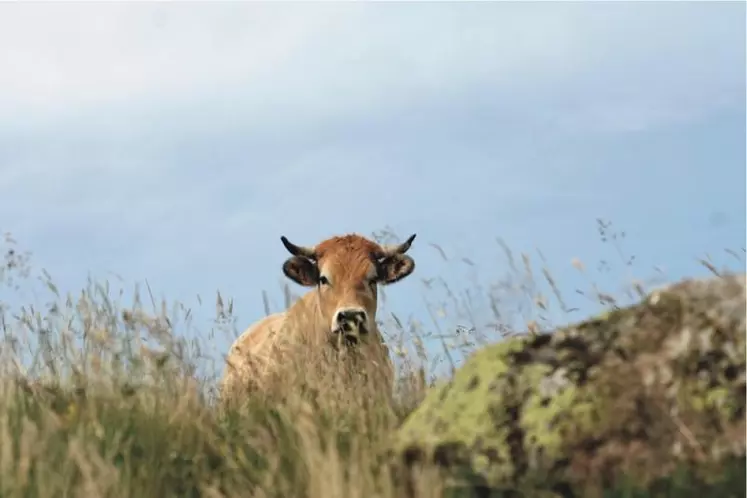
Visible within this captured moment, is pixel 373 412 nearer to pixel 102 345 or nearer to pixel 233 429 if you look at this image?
pixel 233 429

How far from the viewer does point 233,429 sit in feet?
18.7

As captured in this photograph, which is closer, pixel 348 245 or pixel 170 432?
pixel 170 432

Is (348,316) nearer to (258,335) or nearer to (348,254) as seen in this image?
(348,254)

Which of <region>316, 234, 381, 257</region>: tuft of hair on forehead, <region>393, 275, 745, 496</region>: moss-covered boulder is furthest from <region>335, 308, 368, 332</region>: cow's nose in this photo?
<region>393, 275, 745, 496</region>: moss-covered boulder

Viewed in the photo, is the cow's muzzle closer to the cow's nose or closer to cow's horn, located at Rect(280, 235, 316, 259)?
the cow's nose

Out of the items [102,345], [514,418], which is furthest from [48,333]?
[514,418]

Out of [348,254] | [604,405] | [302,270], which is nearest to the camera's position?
[604,405]

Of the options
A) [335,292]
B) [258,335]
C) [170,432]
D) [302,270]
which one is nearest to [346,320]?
[335,292]

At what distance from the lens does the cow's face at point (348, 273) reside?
33.0ft

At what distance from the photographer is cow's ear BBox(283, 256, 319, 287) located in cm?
1117

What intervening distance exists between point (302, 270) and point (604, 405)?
23.8ft

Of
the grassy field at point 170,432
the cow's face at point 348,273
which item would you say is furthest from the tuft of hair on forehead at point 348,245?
the grassy field at point 170,432

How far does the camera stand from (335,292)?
10547mm

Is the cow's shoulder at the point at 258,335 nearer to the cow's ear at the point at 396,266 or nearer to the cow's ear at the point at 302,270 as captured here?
the cow's ear at the point at 302,270
